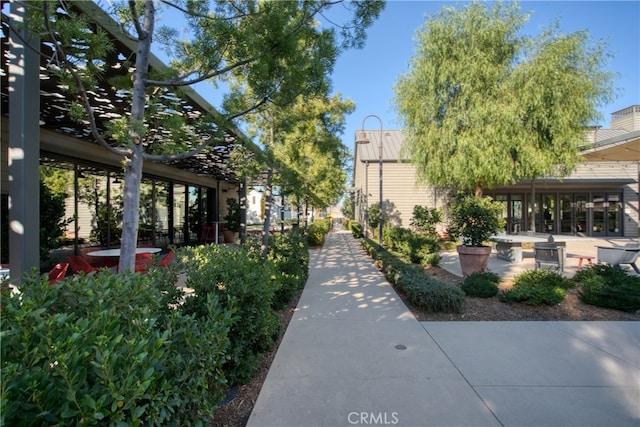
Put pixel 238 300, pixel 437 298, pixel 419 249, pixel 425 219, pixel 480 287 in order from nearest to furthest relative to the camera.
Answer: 1. pixel 238 300
2. pixel 437 298
3. pixel 480 287
4. pixel 419 249
5. pixel 425 219

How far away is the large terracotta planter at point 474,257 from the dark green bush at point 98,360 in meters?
7.19

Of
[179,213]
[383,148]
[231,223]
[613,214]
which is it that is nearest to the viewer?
[179,213]

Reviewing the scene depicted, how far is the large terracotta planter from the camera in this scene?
794 cm

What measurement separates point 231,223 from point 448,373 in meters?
16.5

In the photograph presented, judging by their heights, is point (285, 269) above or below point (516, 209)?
below

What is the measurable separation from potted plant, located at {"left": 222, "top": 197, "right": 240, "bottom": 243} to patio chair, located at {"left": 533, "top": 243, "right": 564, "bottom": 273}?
544 inches

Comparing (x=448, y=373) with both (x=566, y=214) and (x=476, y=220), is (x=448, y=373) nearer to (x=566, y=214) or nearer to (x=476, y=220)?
(x=476, y=220)

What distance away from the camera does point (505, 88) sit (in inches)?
527

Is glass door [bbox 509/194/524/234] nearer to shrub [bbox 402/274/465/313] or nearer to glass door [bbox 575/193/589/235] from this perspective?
glass door [bbox 575/193/589/235]

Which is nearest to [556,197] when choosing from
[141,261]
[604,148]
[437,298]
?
[604,148]

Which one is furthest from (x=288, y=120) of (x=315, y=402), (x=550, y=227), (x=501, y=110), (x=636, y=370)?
(x=550, y=227)

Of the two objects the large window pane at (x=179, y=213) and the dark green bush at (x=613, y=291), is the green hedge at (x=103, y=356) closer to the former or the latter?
the dark green bush at (x=613, y=291)

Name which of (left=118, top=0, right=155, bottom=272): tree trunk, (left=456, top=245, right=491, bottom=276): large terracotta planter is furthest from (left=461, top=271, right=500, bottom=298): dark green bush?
(left=118, top=0, right=155, bottom=272): tree trunk

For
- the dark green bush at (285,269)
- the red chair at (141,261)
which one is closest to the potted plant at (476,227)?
the dark green bush at (285,269)
